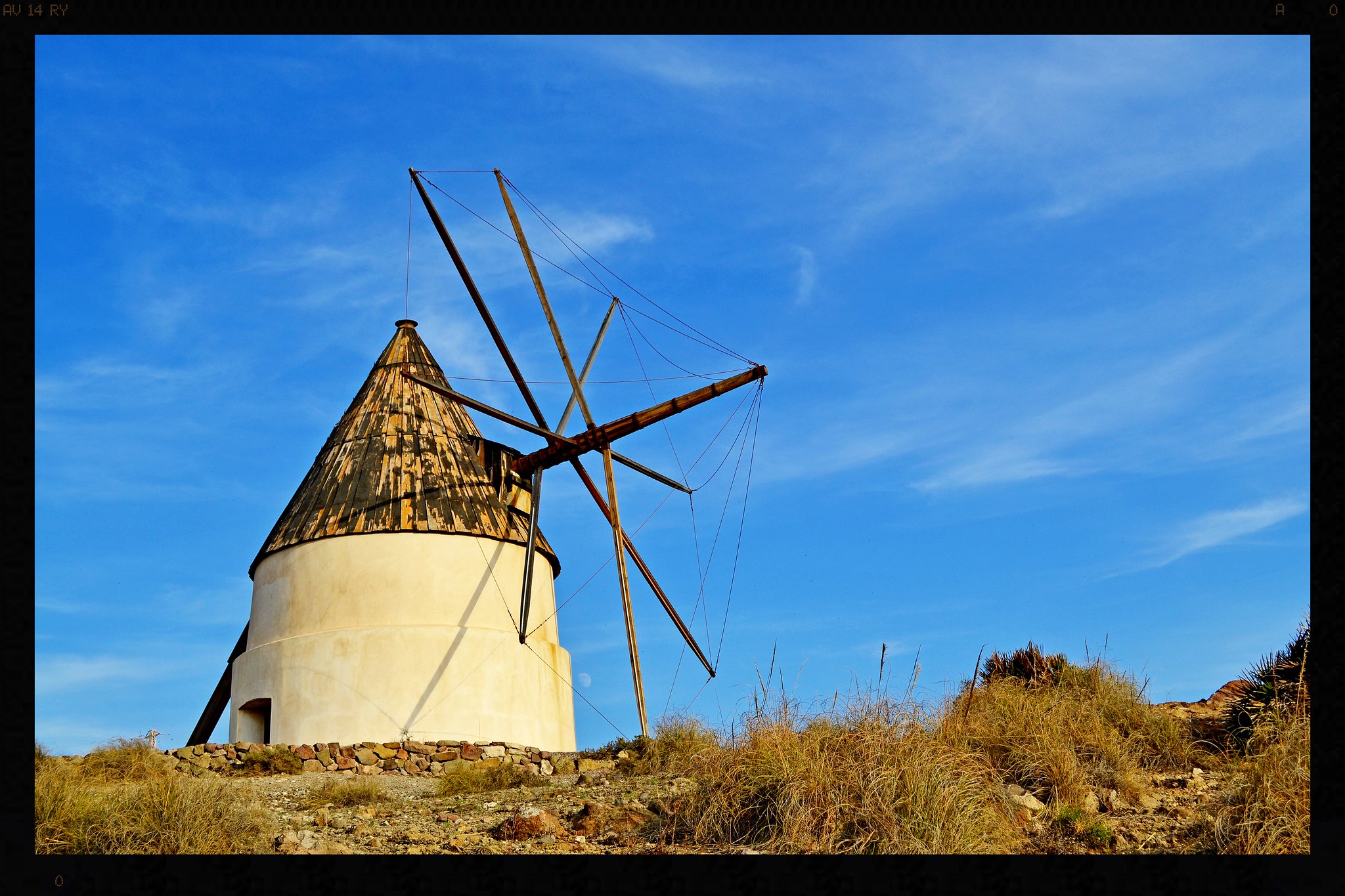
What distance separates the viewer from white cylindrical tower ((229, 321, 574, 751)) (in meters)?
16.1

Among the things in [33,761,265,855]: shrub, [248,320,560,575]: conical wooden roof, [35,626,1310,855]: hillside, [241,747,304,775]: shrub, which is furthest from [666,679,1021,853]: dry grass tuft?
[248,320,560,575]: conical wooden roof

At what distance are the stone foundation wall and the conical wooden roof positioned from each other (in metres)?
3.13

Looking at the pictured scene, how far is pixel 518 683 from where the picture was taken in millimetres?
16891

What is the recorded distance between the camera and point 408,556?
663 inches

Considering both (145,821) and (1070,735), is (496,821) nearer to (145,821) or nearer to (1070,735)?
(145,821)

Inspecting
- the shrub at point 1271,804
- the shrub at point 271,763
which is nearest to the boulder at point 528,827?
the shrub at point 1271,804

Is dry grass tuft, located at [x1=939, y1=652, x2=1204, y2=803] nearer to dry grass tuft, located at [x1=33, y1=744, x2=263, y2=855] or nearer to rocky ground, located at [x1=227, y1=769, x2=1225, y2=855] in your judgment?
rocky ground, located at [x1=227, y1=769, x2=1225, y2=855]

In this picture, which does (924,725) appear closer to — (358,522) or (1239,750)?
(1239,750)

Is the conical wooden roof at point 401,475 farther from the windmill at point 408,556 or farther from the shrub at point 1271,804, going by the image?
the shrub at point 1271,804

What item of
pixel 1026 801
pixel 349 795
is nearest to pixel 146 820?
pixel 349 795
